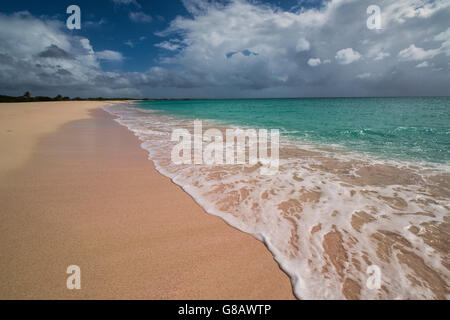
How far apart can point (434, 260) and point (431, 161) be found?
5.66m

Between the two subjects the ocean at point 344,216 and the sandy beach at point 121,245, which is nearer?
the sandy beach at point 121,245

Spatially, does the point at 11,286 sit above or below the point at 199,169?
below

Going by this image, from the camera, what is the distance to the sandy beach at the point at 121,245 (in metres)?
1.84

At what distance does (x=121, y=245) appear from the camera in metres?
2.36

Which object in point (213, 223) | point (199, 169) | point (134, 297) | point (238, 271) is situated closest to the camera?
point (134, 297)

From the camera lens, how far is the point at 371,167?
5.43 m

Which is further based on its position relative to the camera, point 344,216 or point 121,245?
point 344,216

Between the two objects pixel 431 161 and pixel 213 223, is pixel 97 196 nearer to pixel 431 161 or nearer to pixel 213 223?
pixel 213 223

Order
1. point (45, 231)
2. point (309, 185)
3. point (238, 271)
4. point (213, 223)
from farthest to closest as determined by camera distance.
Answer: point (309, 185) → point (213, 223) → point (45, 231) → point (238, 271)

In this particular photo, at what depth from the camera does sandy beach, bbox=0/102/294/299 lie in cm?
184

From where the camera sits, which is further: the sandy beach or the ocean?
the ocean

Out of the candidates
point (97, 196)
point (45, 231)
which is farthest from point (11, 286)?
point (97, 196)
